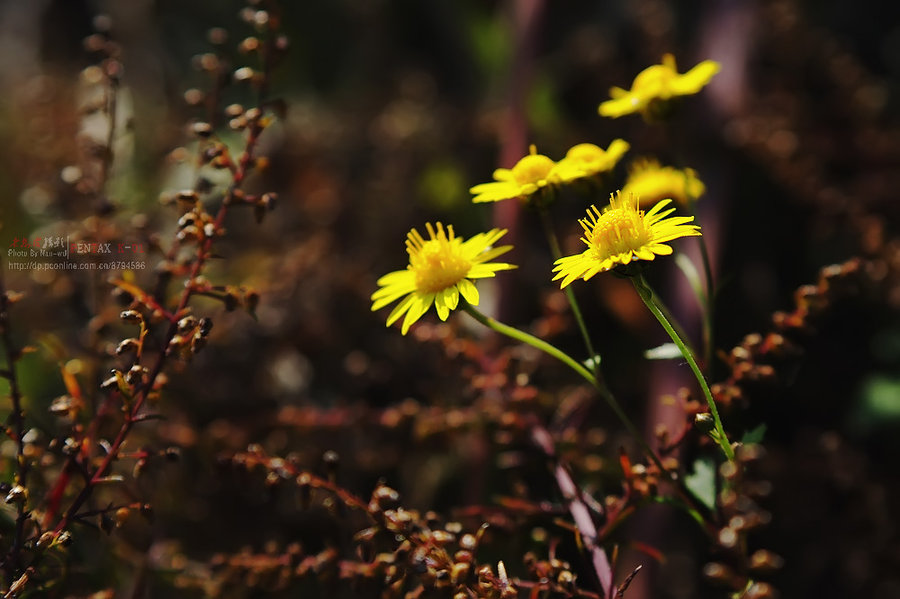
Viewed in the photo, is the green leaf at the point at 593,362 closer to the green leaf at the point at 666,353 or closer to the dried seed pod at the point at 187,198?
the green leaf at the point at 666,353

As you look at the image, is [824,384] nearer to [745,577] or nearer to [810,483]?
[810,483]

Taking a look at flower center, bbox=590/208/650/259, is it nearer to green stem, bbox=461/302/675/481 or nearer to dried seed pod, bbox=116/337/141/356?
green stem, bbox=461/302/675/481

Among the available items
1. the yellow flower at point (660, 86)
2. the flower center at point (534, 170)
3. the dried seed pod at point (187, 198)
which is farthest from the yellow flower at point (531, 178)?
the dried seed pod at point (187, 198)

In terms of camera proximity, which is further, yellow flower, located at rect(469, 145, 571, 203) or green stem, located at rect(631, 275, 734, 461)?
yellow flower, located at rect(469, 145, 571, 203)

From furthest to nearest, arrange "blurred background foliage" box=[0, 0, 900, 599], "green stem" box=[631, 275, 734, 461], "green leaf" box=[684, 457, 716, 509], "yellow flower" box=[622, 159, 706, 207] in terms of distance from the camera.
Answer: "blurred background foliage" box=[0, 0, 900, 599] < "yellow flower" box=[622, 159, 706, 207] < "green leaf" box=[684, 457, 716, 509] < "green stem" box=[631, 275, 734, 461]

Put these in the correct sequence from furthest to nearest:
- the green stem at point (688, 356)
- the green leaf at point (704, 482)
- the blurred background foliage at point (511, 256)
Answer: the blurred background foliage at point (511, 256) → the green leaf at point (704, 482) → the green stem at point (688, 356)

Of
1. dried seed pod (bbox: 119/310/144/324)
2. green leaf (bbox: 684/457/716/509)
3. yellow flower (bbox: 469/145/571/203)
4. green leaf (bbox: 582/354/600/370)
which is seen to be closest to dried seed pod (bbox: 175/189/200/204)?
dried seed pod (bbox: 119/310/144/324)

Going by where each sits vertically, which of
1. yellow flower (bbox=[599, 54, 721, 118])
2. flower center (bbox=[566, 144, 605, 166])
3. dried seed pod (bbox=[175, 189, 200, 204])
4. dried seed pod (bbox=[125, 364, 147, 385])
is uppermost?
yellow flower (bbox=[599, 54, 721, 118])

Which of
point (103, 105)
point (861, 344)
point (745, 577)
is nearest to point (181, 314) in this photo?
point (103, 105)
